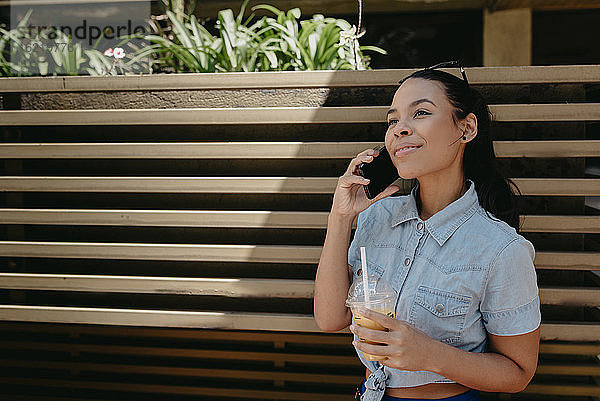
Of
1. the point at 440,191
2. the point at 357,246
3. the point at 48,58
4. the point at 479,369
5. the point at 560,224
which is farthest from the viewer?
the point at 48,58

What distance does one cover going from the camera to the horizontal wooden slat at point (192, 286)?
2041 mm

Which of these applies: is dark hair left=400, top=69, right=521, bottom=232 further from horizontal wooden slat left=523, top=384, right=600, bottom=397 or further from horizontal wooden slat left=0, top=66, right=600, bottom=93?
horizontal wooden slat left=523, top=384, right=600, bottom=397

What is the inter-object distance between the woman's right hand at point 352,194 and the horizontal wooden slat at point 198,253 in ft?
1.78

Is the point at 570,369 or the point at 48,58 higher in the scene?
the point at 48,58

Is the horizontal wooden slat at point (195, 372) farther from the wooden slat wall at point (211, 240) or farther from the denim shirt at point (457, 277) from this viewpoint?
the denim shirt at point (457, 277)

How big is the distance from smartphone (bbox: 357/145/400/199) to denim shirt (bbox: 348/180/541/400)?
10 cm

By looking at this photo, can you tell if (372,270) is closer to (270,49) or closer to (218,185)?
(218,185)

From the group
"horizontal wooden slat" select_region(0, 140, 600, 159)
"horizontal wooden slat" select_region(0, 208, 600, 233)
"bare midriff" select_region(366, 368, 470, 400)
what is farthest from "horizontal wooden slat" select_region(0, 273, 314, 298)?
"bare midriff" select_region(366, 368, 470, 400)

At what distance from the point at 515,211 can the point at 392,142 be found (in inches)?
15.0

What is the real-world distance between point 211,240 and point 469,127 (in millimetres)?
1118

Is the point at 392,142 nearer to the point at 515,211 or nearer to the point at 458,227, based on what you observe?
the point at 458,227

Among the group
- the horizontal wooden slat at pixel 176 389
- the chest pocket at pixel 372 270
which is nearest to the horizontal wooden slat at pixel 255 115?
the chest pocket at pixel 372 270

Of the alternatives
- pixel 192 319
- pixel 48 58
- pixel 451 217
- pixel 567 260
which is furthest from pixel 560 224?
pixel 48 58

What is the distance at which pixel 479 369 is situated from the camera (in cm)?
138
